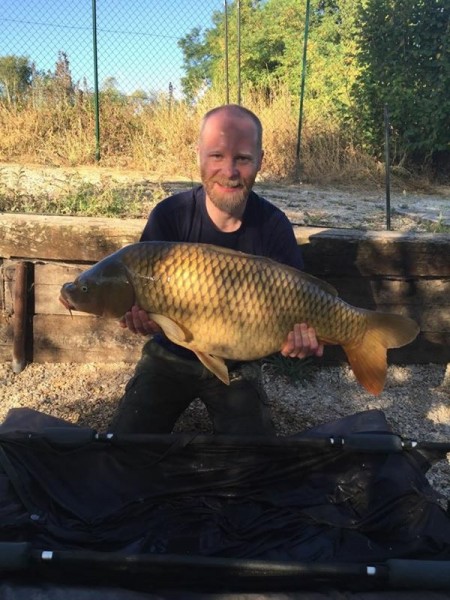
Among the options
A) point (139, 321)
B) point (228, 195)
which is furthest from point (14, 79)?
point (139, 321)

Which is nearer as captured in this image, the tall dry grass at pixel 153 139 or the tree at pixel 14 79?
the tall dry grass at pixel 153 139

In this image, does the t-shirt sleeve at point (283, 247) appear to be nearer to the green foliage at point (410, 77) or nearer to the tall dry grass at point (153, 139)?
the tall dry grass at point (153, 139)

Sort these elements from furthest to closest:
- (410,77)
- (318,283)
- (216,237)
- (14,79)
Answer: (14,79) → (410,77) → (216,237) → (318,283)

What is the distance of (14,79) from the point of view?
6.90 metres

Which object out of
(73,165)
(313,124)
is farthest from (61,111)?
(313,124)

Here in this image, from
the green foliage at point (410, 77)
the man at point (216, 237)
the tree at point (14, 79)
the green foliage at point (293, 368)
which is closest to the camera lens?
the man at point (216, 237)

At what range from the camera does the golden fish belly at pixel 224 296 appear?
49.3 inches

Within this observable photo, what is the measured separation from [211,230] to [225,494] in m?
0.72

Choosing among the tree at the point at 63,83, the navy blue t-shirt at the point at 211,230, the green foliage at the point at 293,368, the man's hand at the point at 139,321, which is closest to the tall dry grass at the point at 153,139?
the tree at the point at 63,83

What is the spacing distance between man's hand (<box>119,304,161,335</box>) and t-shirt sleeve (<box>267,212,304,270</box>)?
456 millimetres

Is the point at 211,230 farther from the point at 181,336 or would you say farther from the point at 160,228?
the point at 181,336

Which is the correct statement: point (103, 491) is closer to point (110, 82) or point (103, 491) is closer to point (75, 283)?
point (75, 283)

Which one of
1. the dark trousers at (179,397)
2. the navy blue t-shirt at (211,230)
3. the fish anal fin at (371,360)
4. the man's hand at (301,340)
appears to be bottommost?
the dark trousers at (179,397)

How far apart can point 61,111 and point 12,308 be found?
4.36 m
